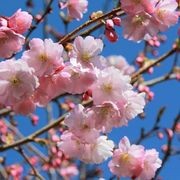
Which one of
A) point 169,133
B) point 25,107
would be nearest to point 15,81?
point 25,107

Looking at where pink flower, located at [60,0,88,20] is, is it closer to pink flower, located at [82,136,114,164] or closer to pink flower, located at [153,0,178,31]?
pink flower, located at [153,0,178,31]

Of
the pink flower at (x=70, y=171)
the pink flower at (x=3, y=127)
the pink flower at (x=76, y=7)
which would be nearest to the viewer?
the pink flower at (x=76, y=7)

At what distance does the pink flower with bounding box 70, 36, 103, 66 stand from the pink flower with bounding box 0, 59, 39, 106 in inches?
7.2

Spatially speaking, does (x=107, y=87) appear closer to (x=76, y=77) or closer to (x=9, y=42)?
(x=76, y=77)

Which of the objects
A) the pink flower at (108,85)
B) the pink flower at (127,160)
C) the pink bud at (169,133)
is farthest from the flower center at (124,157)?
the pink bud at (169,133)

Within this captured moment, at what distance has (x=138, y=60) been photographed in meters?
4.41

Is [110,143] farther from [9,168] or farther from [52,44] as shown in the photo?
[9,168]

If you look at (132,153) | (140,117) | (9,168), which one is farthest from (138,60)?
(132,153)

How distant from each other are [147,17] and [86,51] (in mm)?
315

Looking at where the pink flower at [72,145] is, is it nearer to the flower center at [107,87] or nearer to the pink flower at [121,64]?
the flower center at [107,87]

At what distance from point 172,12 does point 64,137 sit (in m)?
0.65

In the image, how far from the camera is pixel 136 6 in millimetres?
2096

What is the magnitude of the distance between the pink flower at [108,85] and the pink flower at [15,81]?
0.22 metres

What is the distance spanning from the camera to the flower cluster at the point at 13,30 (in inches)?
76.6
